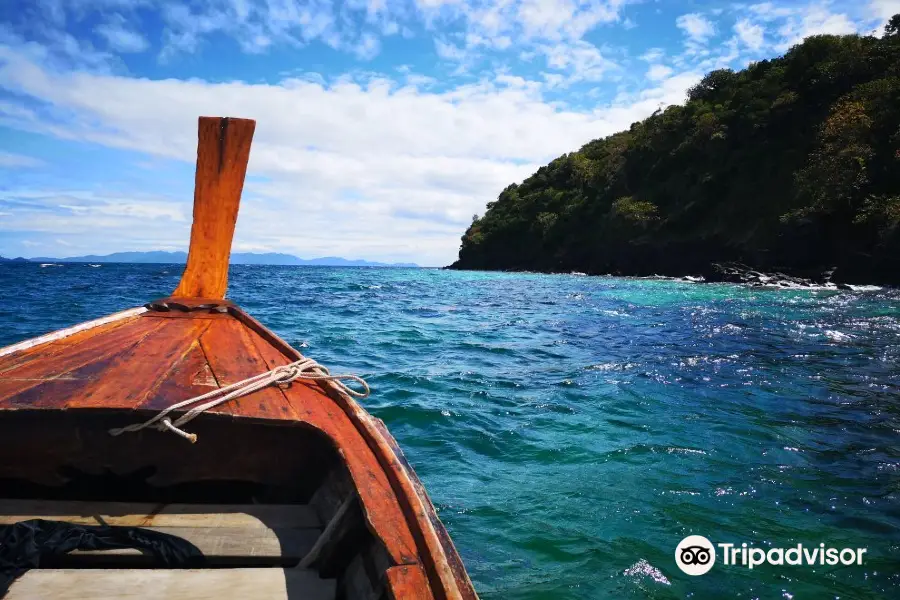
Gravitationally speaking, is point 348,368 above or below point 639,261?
below

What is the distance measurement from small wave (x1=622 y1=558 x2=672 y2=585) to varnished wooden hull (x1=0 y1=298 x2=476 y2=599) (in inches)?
66.8

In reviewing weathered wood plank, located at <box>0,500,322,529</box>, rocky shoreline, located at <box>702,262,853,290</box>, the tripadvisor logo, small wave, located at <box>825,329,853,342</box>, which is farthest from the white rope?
rocky shoreline, located at <box>702,262,853,290</box>

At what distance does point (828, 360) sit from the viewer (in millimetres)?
8758

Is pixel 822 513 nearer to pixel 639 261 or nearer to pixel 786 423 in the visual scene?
pixel 786 423

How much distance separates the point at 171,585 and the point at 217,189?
405 cm

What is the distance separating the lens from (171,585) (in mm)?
1818

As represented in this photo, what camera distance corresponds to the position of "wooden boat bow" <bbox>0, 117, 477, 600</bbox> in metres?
1.82

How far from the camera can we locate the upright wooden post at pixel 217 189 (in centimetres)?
488

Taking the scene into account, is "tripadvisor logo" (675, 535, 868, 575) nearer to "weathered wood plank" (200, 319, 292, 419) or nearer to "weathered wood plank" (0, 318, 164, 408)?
"weathered wood plank" (200, 319, 292, 419)

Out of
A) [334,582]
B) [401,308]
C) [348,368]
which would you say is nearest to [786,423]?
[334,582]

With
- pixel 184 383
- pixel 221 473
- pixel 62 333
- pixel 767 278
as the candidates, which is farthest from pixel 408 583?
pixel 767 278

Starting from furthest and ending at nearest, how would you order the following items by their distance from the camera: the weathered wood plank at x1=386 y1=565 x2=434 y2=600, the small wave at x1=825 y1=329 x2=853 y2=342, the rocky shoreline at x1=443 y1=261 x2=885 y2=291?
1. the rocky shoreline at x1=443 y1=261 x2=885 y2=291
2. the small wave at x1=825 y1=329 x2=853 y2=342
3. the weathered wood plank at x1=386 y1=565 x2=434 y2=600

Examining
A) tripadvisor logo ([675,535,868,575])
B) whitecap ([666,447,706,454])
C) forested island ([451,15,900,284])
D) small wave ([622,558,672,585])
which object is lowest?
small wave ([622,558,672,585])

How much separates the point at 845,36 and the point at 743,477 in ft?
137
